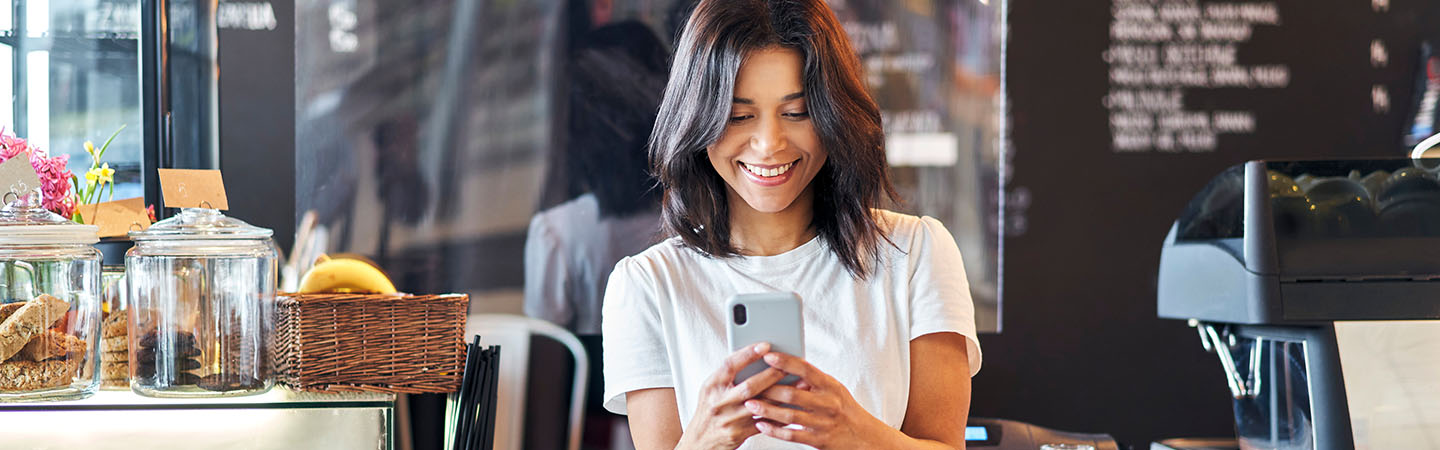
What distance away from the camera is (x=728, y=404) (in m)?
0.95

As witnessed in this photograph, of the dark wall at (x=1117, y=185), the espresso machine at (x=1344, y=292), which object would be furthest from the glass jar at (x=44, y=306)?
the dark wall at (x=1117, y=185)

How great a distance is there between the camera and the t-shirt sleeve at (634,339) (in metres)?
Answer: 1.09

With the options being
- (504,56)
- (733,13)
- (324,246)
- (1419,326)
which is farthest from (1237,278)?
(324,246)

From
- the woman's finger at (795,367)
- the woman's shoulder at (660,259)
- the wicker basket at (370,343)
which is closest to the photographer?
the woman's finger at (795,367)

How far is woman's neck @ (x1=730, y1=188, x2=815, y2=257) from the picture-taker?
116cm

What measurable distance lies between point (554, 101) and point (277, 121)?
60 cm

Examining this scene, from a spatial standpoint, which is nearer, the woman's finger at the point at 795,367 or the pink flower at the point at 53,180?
the woman's finger at the point at 795,367

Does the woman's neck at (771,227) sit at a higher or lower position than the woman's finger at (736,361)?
higher

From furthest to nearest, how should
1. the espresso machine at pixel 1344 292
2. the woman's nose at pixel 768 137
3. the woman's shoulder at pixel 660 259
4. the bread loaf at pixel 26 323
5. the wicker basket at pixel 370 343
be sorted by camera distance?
the espresso machine at pixel 1344 292, the wicker basket at pixel 370 343, the bread loaf at pixel 26 323, the woman's shoulder at pixel 660 259, the woman's nose at pixel 768 137

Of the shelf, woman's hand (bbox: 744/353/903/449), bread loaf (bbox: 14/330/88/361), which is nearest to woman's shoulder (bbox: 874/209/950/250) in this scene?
woman's hand (bbox: 744/353/903/449)

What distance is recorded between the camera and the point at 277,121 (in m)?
2.35

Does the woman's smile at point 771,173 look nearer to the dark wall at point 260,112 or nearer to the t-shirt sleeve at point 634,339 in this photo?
the t-shirt sleeve at point 634,339

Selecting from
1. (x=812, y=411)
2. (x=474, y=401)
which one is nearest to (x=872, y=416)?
(x=812, y=411)

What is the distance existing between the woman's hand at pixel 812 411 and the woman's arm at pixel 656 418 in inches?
5.9
